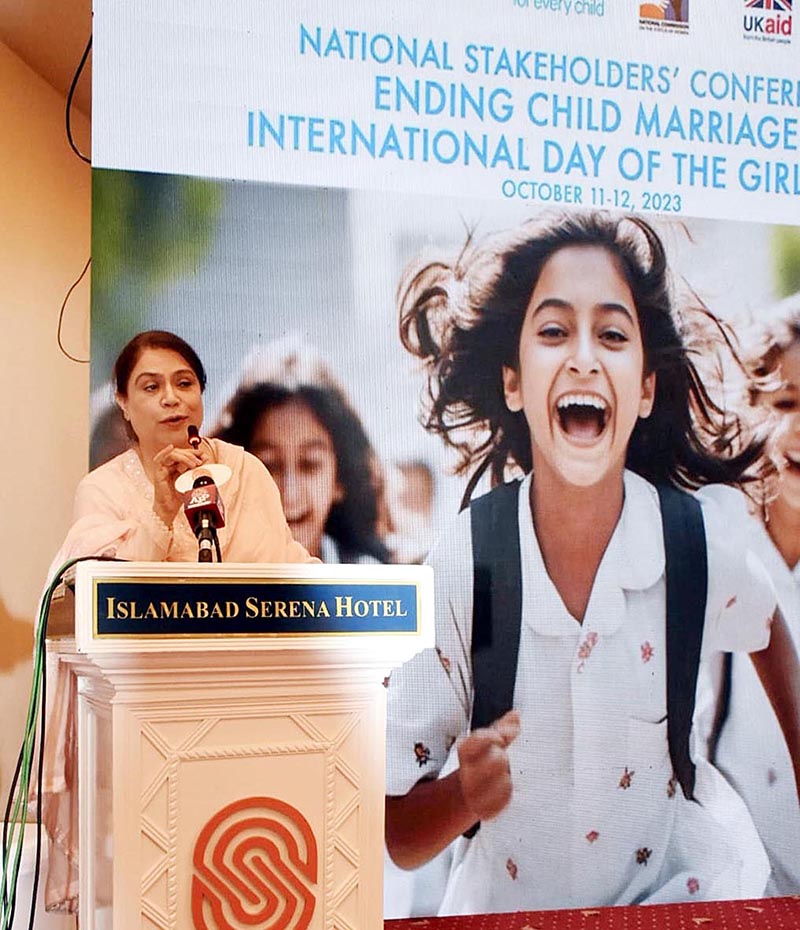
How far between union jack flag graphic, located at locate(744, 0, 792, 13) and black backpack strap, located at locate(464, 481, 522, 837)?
1688mm

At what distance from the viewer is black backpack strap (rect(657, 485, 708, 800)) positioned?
142 inches

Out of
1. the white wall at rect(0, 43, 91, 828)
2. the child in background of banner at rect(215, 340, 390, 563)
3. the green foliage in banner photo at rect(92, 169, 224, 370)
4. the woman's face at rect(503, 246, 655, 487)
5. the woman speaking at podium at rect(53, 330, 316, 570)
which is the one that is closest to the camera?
the woman speaking at podium at rect(53, 330, 316, 570)

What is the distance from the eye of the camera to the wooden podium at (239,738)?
1711 millimetres

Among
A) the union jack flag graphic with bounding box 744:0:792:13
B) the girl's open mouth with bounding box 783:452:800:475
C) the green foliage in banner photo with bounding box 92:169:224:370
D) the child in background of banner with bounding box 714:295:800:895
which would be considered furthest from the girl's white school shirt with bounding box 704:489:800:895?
the green foliage in banner photo with bounding box 92:169:224:370

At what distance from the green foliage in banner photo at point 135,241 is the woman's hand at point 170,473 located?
67cm

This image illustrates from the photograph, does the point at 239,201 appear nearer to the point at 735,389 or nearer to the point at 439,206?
the point at 439,206

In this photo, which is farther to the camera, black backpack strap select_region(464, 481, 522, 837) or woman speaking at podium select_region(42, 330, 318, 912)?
black backpack strap select_region(464, 481, 522, 837)

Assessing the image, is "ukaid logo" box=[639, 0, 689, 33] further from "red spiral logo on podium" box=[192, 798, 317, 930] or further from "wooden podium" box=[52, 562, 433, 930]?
"red spiral logo on podium" box=[192, 798, 317, 930]

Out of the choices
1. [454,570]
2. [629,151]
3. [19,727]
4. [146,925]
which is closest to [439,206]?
[629,151]

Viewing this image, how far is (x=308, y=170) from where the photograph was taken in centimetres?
347

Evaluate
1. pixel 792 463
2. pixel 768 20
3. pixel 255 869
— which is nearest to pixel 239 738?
pixel 255 869

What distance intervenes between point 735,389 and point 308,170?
143 centimetres

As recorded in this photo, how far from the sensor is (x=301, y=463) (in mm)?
3438

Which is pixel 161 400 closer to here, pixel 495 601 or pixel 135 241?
pixel 135 241
